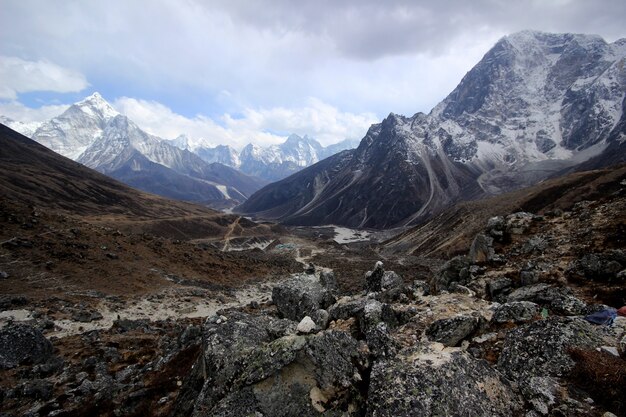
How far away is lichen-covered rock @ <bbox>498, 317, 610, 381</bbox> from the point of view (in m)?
8.99

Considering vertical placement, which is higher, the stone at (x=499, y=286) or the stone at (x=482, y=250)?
the stone at (x=482, y=250)

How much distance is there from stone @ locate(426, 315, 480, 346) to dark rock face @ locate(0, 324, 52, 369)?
71.5 ft

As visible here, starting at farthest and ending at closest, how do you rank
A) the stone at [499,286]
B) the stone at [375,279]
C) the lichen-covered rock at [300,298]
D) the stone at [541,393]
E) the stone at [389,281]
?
the stone at [375,279] < the stone at [389,281] < the lichen-covered rock at [300,298] < the stone at [499,286] < the stone at [541,393]

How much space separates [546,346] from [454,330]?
3.28 meters

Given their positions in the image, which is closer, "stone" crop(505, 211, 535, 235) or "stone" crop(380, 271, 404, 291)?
"stone" crop(380, 271, 404, 291)

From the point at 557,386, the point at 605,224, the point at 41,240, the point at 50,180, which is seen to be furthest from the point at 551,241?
the point at 50,180

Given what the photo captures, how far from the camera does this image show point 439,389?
770cm

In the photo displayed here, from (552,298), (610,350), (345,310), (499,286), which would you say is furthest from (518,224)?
(610,350)

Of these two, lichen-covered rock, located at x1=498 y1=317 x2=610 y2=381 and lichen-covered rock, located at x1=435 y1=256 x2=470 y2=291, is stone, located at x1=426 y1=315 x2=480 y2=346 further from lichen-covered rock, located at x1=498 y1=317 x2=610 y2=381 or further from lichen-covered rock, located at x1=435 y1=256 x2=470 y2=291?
lichen-covered rock, located at x1=435 y1=256 x2=470 y2=291

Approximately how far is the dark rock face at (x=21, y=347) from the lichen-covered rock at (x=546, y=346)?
78.4 feet

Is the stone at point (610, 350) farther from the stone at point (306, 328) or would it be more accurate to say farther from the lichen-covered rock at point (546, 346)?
the stone at point (306, 328)

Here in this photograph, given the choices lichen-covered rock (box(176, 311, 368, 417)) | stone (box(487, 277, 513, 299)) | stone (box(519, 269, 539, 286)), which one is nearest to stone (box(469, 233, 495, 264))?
stone (box(487, 277, 513, 299))

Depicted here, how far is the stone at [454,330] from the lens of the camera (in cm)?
1236

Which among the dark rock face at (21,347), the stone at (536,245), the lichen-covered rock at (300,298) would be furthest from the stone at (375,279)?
the dark rock face at (21,347)
